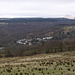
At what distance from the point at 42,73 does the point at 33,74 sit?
79cm

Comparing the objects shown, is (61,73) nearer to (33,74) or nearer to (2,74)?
(33,74)

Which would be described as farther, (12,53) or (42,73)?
(12,53)

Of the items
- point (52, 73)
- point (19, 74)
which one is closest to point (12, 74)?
point (19, 74)

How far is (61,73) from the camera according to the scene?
14.9m

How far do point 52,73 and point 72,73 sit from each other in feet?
5.22

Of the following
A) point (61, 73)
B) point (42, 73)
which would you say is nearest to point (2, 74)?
point (42, 73)

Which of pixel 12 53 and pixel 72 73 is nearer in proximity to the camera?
pixel 72 73

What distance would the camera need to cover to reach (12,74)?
1533 cm

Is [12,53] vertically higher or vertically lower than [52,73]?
lower

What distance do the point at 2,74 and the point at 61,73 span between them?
4.90m

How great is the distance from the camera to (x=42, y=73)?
15266 millimetres

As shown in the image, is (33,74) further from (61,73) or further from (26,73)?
(61,73)

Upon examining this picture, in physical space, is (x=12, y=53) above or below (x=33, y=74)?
below

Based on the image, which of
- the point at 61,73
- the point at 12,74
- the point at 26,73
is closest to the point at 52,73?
the point at 61,73
